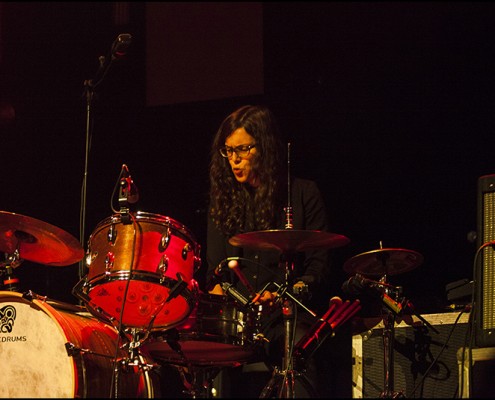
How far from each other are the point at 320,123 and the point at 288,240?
1963 mm

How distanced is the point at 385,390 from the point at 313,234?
3.36 ft

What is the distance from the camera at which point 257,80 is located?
5.70 metres

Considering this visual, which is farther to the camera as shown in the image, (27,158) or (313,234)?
(27,158)

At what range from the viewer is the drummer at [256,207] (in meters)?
4.26

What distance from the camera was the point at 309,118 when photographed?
5348mm

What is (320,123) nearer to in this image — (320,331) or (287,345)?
(320,331)

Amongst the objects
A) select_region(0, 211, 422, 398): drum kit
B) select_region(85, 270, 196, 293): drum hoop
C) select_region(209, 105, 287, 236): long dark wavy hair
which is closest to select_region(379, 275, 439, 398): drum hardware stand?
select_region(0, 211, 422, 398): drum kit

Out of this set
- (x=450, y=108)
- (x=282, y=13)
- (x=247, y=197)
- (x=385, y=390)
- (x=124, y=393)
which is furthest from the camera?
(x=282, y=13)

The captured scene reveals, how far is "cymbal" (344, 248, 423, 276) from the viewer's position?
3.88 m

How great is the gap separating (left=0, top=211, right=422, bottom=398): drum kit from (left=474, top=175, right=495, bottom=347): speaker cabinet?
617 millimetres

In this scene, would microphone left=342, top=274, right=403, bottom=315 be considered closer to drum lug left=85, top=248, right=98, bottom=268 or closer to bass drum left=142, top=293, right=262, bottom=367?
bass drum left=142, top=293, right=262, bottom=367

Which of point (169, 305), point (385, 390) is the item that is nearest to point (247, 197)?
point (169, 305)

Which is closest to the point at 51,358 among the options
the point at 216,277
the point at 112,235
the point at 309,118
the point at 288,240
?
the point at 112,235

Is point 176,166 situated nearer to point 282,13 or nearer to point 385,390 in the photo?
point 282,13
